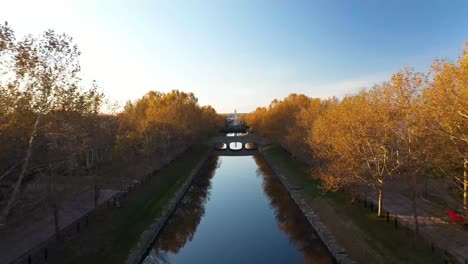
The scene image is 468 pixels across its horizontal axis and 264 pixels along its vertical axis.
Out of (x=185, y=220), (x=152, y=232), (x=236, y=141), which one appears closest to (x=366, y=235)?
(x=152, y=232)

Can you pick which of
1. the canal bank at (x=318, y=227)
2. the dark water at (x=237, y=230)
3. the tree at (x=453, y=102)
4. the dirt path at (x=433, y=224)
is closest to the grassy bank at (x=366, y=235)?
the canal bank at (x=318, y=227)

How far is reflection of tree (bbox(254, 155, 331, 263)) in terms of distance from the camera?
2499 cm

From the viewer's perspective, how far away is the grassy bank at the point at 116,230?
20.9m

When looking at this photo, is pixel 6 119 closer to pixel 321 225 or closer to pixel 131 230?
pixel 131 230

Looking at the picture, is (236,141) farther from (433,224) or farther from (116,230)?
(433,224)

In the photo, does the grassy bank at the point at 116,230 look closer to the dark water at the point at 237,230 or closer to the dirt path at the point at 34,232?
the dirt path at the point at 34,232

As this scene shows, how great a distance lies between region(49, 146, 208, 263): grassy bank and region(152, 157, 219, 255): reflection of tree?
195cm

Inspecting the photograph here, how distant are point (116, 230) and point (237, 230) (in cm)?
1207

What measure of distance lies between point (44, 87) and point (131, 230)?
50.8 feet

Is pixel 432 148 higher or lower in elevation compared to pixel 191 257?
higher

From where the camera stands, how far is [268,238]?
29.6 metres

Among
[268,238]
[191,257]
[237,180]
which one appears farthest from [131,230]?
[237,180]

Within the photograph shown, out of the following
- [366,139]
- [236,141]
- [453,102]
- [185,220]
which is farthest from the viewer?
[236,141]

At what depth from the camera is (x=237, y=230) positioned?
3200cm
